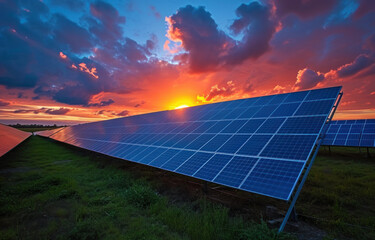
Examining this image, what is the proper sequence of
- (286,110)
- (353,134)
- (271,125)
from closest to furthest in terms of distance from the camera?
1. (271,125)
2. (286,110)
3. (353,134)

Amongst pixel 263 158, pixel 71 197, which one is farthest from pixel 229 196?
pixel 71 197

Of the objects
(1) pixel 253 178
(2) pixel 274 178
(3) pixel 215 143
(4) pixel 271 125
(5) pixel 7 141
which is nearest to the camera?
(2) pixel 274 178

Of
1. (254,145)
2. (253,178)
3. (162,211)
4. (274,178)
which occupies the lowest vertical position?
(162,211)

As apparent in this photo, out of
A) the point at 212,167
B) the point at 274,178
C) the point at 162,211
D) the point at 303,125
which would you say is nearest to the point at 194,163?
the point at 212,167

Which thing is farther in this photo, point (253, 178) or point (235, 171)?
point (235, 171)

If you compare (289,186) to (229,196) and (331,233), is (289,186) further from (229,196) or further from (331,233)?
(229,196)

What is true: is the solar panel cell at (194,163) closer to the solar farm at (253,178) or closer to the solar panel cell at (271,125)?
the solar farm at (253,178)

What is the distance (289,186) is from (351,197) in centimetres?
536

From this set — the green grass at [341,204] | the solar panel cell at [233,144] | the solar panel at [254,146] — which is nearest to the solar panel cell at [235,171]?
the solar panel at [254,146]

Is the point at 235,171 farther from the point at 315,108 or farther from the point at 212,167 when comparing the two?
the point at 315,108

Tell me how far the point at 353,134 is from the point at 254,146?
61.1 feet

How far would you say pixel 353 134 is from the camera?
19.1 metres

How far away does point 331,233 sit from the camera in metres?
5.16

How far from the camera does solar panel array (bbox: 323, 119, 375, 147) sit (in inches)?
672
